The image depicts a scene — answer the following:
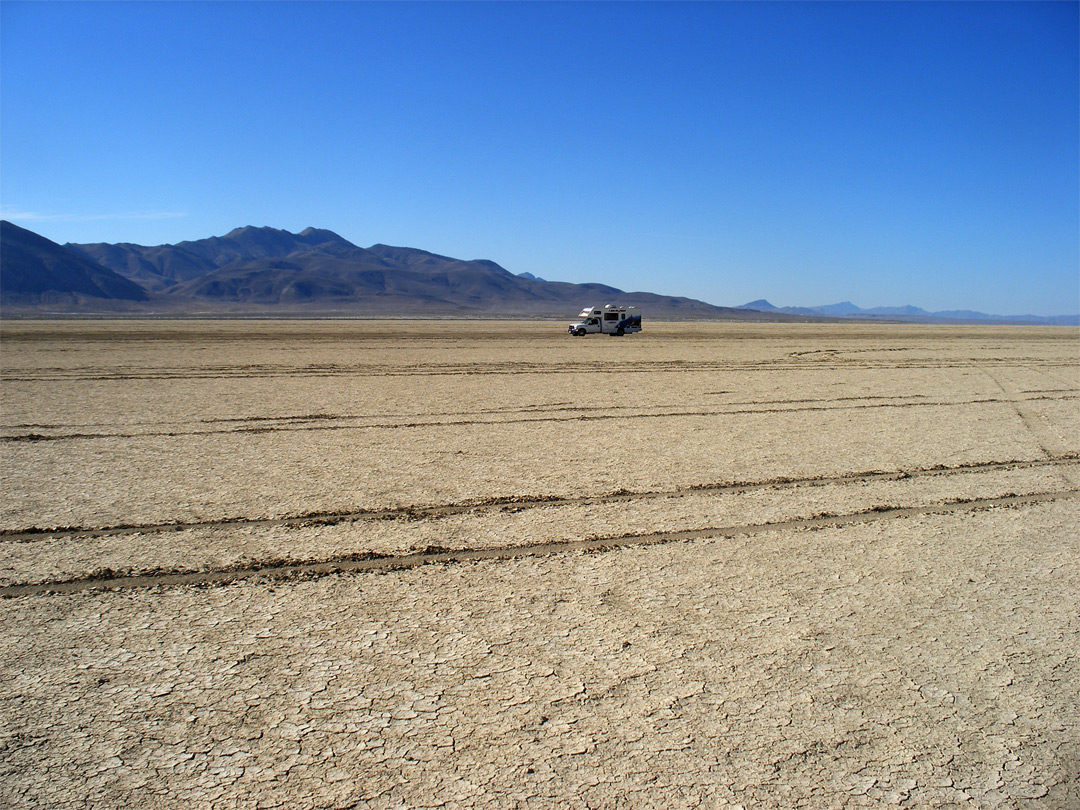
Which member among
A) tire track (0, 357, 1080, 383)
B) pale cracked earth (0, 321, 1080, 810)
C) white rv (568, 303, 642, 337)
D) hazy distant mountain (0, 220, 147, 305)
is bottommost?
pale cracked earth (0, 321, 1080, 810)

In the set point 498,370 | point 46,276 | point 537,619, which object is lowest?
point 537,619

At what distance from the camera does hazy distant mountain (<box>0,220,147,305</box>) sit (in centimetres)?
16650

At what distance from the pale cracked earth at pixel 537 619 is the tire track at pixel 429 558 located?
0.04m

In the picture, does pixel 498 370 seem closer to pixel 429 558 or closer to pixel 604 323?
pixel 429 558

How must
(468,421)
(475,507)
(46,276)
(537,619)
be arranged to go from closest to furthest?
(537,619) < (475,507) < (468,421) < (46,276)

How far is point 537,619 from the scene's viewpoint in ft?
15.1

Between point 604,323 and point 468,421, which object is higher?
point 604,323

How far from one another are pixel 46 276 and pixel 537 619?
208260 millimetres

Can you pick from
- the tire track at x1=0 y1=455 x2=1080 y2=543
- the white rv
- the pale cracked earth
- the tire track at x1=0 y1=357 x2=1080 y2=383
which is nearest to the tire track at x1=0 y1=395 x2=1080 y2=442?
the pale cracked earth

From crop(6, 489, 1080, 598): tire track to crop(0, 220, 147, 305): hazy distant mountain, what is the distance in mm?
185415

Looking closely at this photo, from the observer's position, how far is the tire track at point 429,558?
5108 millimetres

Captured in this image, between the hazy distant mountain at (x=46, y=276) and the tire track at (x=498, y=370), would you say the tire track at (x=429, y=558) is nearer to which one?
the tire track at (x=498, y=370)

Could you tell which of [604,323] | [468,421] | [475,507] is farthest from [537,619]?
[604,323]

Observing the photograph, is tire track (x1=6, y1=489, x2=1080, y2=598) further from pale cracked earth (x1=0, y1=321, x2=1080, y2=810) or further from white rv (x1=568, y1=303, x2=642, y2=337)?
white rv (x1=568, y1=303, x2=642, y2=337)
